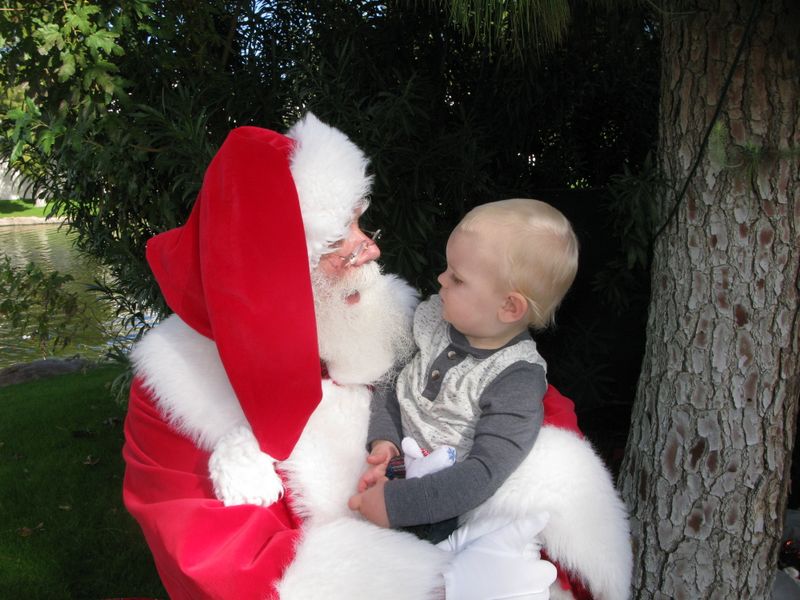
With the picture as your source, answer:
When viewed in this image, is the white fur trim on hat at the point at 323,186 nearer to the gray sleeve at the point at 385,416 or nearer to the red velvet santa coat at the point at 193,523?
the gray sleeve at the point at 385,416

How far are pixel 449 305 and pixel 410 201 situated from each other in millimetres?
1304

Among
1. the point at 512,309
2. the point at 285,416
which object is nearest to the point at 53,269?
the point at 285,416

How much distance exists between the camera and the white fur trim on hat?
1.50 meters

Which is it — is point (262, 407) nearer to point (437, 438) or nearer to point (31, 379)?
point (437, 438)

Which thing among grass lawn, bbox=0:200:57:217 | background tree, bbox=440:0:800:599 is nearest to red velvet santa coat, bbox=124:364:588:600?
background tree, bbox=440:0:800:599

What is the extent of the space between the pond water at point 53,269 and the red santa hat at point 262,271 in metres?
2.11

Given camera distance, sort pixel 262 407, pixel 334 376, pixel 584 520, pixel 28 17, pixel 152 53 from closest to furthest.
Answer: pixel 262 407 → pixel 584 520 → pixel 334 376 → pixel 28 17 → pixel 152 53

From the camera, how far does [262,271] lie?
1.35m

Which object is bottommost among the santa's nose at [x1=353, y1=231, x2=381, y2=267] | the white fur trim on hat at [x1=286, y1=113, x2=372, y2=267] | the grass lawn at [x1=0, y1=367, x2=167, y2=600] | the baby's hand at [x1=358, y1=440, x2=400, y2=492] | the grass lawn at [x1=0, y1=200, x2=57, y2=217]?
the grass lawn at [x1=0, y1=200, x2=57, y2=217]

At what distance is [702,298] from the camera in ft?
7.06

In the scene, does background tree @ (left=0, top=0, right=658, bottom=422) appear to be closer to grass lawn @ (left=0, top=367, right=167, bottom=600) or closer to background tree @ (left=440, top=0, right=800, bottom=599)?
background tree @ (left=440, top=0, right=800, bottom=599)

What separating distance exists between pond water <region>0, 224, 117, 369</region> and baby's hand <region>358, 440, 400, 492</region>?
2274mm

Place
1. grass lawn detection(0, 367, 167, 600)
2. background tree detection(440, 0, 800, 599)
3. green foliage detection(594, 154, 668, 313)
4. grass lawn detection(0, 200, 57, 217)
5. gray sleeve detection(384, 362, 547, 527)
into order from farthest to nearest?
grass lawn detection(0, 200, 57, 217), grass lawn detection(0, 367, 167, 600), green foliage detection(594, 154, 668, 313), background tree detection(440, 0, 800, 599), gray sleeve detection(384, 362, 547, 527)

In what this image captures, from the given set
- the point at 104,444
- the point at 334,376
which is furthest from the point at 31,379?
the point at 334,376
